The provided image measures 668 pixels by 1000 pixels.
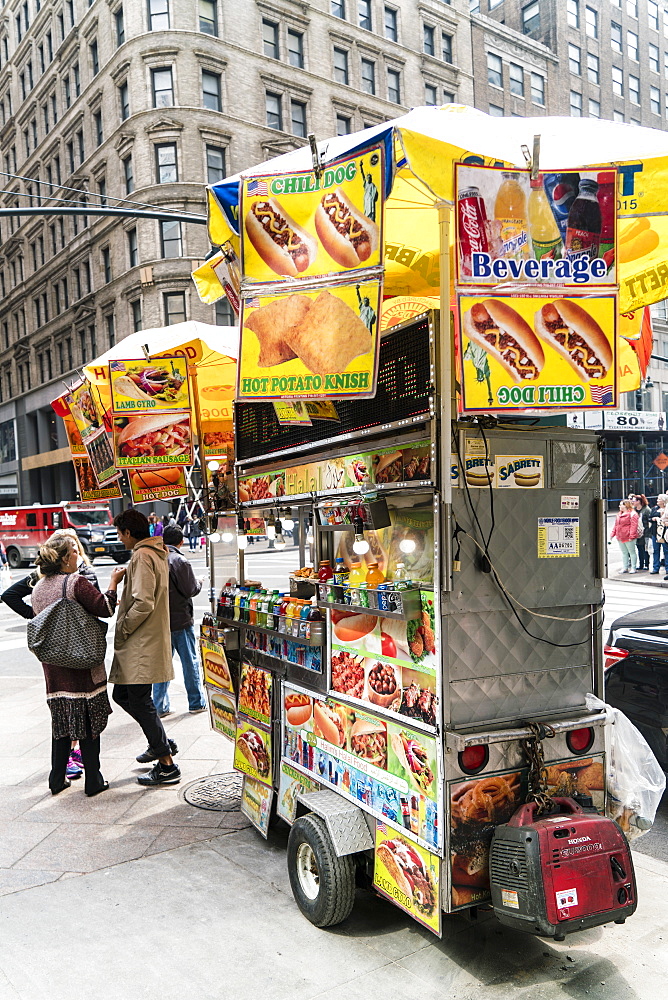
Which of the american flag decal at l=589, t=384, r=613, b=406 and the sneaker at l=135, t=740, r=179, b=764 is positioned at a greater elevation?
the american flag decal at l=589, t=384, r=613, b=406

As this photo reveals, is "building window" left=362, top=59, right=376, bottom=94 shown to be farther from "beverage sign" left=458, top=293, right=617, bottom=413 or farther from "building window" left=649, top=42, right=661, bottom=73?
"beverage sign" left=458, top=293, right=617, bottom=413

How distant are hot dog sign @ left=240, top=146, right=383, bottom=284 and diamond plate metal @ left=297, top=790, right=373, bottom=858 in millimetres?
2645

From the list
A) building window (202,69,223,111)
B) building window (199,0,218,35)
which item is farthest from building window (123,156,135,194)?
building window (199,0,218,35)

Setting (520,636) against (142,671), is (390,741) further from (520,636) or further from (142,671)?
(142,671)

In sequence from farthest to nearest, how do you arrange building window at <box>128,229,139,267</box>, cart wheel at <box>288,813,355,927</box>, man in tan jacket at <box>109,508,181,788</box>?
building window at <box>128,229,139,267</box> < man in tan jacket at <box>109,508,181,788</box> < cart wheel at <box>288,813,355,927</box>

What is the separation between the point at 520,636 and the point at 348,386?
1.47 meters

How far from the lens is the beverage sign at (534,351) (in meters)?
3.25

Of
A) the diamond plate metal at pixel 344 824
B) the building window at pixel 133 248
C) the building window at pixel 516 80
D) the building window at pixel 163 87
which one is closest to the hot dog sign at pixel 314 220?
the diamond plate metal at pixel 344 824

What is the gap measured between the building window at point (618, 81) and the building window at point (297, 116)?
25.5 m

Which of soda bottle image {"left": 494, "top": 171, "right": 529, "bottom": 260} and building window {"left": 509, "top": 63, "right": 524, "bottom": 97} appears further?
building window {"left": 509, "top": 63, "right": 524, "bottom": 97}

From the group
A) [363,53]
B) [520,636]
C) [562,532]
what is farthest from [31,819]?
[363,53]

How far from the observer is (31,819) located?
5.42 meters

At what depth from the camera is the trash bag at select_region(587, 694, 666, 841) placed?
3994 millimetres

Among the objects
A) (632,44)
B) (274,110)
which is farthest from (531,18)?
(274,110)
